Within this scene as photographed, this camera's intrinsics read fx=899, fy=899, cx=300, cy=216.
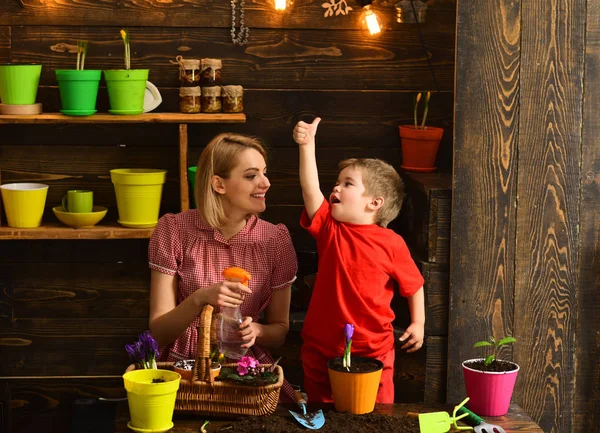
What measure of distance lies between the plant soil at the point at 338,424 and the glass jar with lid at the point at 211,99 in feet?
4.54

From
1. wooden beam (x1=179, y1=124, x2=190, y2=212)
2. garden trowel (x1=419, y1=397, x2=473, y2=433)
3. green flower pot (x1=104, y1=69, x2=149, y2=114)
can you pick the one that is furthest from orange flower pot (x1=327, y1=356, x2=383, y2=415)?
green flower pot (x1=104, y1=69, x2=149, y2=114)

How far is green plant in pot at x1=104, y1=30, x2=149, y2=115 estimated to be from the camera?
3.06 meters

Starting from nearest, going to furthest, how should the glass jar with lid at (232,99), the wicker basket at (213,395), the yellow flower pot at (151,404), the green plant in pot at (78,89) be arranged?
the yellow flower pot at (151,404), the wicker basket at (213,395), the green plant in pot at (78,89), the glass jar with lid at (232,99)

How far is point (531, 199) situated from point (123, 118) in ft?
4.54

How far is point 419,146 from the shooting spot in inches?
125

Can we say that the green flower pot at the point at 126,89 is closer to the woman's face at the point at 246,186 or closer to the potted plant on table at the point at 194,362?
the woman's face at the point at 246,186

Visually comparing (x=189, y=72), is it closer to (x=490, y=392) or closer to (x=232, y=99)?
(x=232, y=99)

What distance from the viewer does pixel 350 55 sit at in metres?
3.34

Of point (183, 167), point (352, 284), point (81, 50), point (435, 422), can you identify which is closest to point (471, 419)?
point (435, 422)

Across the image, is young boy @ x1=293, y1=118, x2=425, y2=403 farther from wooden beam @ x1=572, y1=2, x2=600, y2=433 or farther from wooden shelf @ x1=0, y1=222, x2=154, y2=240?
wooden shelf @ x1=0, y1=222, x2=154, y2=240

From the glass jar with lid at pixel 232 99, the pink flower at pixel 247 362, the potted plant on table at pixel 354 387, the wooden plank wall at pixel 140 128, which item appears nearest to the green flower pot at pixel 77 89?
the wooden plank wall at pixel 140 128

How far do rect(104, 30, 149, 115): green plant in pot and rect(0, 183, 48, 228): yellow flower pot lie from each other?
404 mm

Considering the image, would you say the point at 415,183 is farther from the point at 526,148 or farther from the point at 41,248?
the point at 41,248

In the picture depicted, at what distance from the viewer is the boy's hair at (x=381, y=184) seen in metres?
2.56
